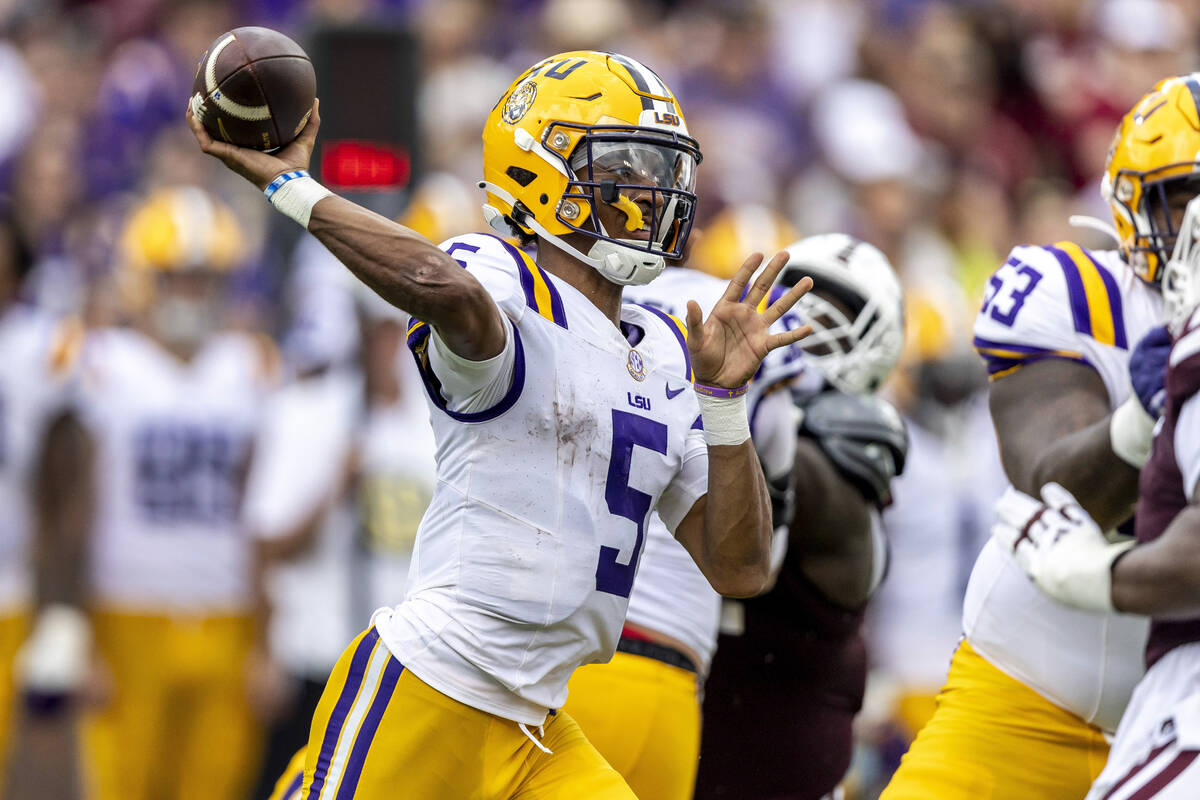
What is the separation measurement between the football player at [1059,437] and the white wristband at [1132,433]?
0.19 metres

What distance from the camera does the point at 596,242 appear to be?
12.9ft

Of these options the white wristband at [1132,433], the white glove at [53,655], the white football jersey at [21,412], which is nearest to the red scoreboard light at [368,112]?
the white football jersey at [21,412]

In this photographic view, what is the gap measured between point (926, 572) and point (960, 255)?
306cm

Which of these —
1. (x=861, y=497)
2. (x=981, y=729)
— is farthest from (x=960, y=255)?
(x=981, y=729)

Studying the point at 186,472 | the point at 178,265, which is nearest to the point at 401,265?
the point at 186,472

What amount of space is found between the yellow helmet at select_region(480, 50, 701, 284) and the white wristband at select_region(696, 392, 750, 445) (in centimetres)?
37

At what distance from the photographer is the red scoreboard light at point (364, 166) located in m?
7.76

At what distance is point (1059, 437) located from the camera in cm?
416

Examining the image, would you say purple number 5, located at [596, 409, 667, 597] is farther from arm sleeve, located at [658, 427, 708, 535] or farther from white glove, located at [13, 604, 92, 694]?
white glove, located at [13, 604, 92, 694]

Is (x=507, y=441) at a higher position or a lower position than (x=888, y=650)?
higher

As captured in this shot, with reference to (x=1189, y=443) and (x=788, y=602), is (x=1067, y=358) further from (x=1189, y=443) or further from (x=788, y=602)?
(x=788, y=602)

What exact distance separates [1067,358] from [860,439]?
882 millimetres

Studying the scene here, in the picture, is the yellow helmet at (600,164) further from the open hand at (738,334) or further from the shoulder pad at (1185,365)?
the shoulder pad at (1185,365)

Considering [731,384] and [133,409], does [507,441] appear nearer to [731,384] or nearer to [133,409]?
[731,384]
